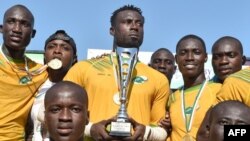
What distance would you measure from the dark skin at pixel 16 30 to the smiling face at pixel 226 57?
2.04m

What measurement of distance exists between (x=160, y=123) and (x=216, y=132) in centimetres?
151

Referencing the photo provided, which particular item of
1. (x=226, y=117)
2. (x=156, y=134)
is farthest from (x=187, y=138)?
(x=226, y=117)

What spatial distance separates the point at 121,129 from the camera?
3.63 metres

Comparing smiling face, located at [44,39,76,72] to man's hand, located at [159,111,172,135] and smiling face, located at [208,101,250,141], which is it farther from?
smiling face, located at [208,101,250,141]

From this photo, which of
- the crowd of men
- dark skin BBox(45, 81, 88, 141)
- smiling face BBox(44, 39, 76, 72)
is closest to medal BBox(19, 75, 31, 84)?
the crowd of men

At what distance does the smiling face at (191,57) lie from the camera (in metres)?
4.81

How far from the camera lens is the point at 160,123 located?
4391 millimetres

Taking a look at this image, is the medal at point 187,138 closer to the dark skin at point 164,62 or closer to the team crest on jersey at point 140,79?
the team crest on jersey at point 140,79

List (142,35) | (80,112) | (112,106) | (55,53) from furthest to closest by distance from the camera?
1. (55,53)
2. (142,35)
3. (112,106)
4. (80,112)

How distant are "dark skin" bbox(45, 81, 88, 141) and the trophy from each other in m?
0.27

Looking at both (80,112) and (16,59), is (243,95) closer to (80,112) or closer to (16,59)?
(80,112)

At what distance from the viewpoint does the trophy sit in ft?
12.0

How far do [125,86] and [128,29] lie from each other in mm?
729

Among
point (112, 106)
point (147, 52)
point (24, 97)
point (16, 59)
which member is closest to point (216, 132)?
point (112, 106)
